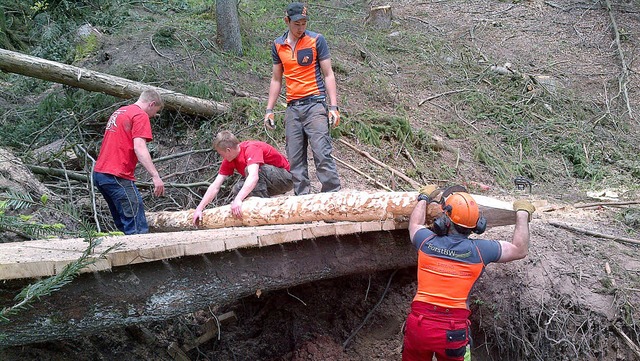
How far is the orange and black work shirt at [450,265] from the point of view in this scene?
3545 mm

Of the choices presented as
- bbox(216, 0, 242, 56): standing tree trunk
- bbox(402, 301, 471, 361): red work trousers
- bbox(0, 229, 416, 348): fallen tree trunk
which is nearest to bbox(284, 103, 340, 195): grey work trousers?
bbox(0, 229, 416, 348): fallen tree trunk

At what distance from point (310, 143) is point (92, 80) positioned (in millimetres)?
3425

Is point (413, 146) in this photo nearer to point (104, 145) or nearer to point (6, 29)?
point (104, 145)

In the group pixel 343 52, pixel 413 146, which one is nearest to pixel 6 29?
pixel 343 52

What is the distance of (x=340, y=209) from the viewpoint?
397 centimetres

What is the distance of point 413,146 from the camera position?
7.82 m

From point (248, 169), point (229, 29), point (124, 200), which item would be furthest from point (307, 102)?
point (229, 29)

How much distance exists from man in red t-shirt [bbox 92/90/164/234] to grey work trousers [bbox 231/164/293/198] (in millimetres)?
899

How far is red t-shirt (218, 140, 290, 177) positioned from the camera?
4.73 m

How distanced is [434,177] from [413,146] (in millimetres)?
693

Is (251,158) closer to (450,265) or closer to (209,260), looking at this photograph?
(209,260)

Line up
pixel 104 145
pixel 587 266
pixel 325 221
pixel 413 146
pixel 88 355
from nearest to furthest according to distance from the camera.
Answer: pixel 88 355
pixel 325 221
pixel 587 266
pixel 104 145
pixel 413 146

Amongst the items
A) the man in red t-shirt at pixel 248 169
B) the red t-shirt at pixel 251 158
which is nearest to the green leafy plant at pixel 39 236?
the man in red t-shirt at pixel 248 169

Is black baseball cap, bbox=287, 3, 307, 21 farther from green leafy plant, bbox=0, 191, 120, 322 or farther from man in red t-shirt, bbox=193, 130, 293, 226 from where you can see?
green leafy plant, bbox=0, 191, 120, 322
